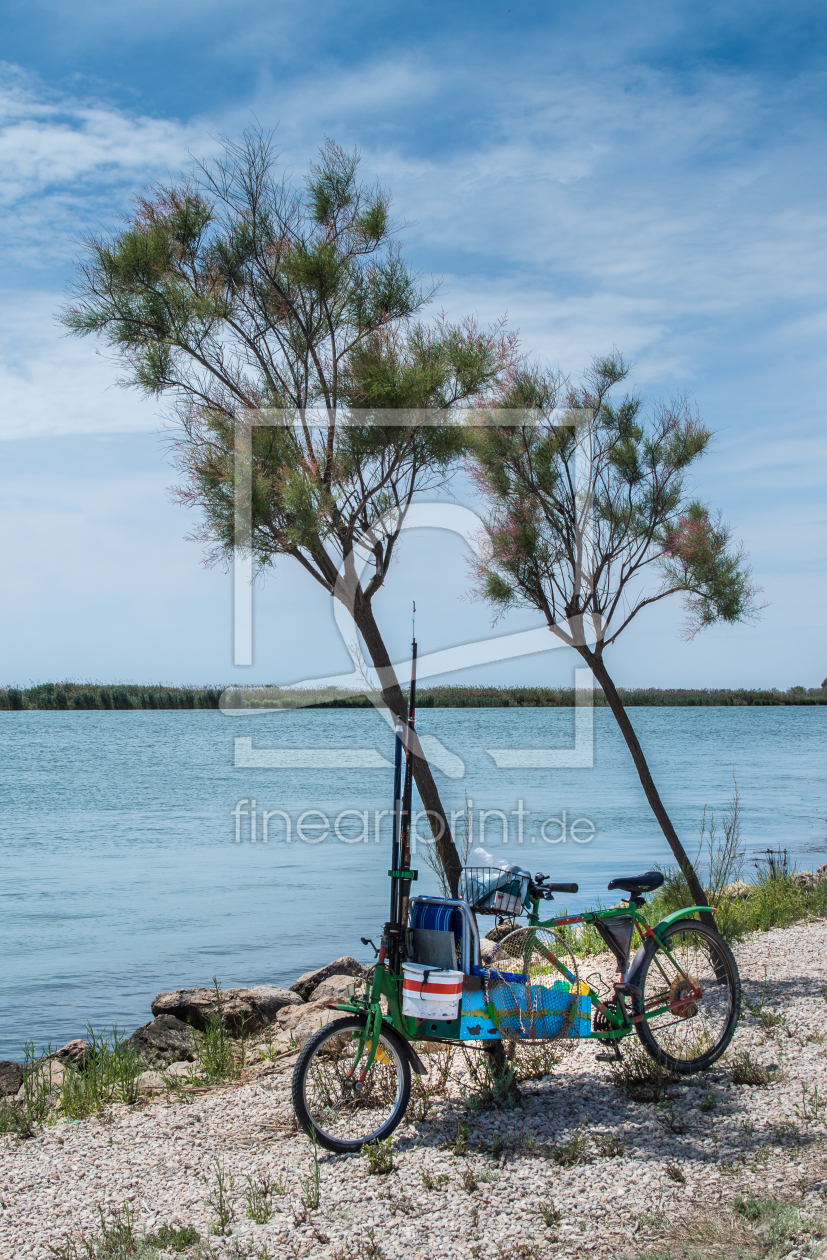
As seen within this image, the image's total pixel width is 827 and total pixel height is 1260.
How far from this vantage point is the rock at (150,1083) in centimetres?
572

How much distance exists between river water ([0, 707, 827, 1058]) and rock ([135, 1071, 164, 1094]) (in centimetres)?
287

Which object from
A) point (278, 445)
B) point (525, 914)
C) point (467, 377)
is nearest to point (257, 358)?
point (278, 445)

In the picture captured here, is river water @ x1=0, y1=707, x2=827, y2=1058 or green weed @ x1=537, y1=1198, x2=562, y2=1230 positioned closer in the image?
green weed @ x1=537, y1=1198, x2=562, y2=1230

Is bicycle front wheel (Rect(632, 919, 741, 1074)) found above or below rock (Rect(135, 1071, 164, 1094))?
above

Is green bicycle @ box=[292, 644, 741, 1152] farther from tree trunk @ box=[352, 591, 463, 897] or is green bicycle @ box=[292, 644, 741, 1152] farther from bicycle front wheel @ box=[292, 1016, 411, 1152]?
tree trunk @ box=[352, 591, 463, 897]

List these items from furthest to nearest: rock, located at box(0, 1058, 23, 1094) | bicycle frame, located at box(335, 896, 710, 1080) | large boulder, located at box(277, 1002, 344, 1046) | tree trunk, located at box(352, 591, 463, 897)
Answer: tree trunk, located at box(352, 591, 463, 897) → large boulder, located at box(277, 1002, 344, 1046) → rock, located at box(0, 1058, 23, 1094) → bicycle frame, located at box(335, 896, 710, 1080)

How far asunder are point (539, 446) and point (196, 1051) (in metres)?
6.02

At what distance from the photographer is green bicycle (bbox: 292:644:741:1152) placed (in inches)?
177

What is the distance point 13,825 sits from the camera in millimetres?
24531

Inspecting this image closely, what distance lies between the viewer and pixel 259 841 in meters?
22.4

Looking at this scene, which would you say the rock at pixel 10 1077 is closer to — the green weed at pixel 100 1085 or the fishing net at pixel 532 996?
the green weed at pixel 100 1085

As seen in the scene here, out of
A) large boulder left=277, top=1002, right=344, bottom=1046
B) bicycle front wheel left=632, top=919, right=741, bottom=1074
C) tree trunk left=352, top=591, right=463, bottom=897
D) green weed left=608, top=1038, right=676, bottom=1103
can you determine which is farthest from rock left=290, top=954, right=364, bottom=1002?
green weed left=608, top=1038, right=676, bottom=1103

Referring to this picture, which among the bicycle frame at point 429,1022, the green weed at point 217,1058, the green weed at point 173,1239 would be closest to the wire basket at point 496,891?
the bicycle frame at point 429,1022

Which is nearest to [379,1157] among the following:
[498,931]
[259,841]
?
[498,931]
